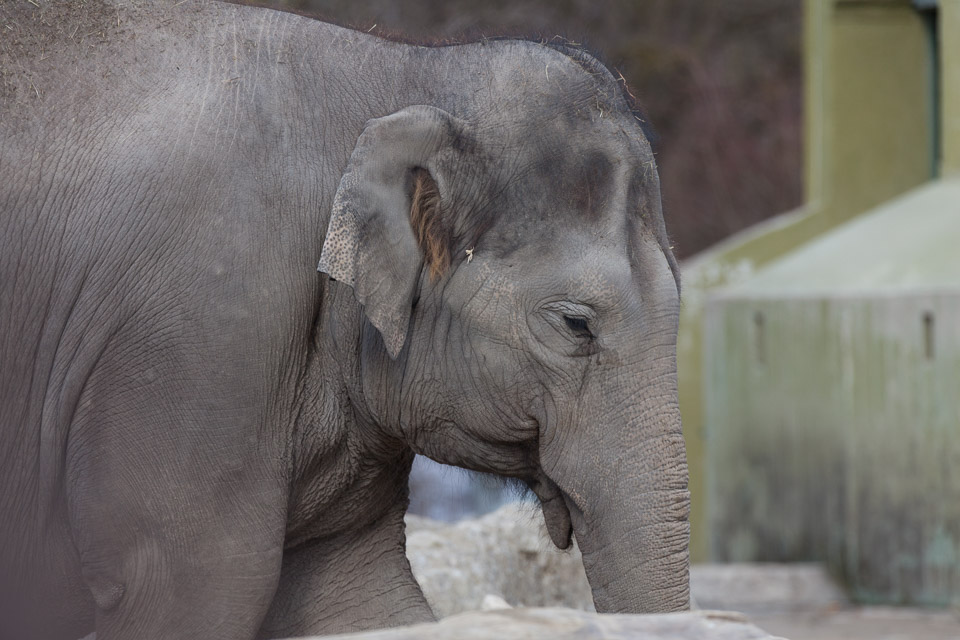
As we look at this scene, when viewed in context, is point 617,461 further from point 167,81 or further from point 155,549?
point 167,81

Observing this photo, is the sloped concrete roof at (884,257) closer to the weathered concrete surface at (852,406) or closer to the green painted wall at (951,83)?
the weathered concrete surface at (852,406)

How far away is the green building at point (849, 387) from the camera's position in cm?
996

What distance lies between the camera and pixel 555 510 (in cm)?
384

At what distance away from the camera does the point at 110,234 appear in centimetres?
362

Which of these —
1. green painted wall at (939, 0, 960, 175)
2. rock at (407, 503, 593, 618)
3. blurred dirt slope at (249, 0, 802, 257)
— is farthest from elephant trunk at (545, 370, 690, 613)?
blurred dirt slope at (249, 0, 802, 257)

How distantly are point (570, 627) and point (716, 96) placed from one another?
63.0 ft

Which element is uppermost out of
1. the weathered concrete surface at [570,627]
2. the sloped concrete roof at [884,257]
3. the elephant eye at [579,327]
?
the sloped concrete roof at [884,257]

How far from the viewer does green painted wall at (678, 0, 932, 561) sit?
13.1m

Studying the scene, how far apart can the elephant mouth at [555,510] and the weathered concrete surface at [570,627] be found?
854mm

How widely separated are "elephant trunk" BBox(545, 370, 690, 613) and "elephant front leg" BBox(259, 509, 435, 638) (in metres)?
0.62

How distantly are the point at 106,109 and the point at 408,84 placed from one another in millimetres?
696

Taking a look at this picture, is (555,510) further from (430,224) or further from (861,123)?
(861,123)

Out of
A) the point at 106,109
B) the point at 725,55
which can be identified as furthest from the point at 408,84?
the point at 725,55

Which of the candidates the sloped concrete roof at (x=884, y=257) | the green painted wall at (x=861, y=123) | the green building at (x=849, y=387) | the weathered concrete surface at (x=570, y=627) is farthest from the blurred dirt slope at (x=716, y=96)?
the weathered concrete surface at (x=570, y=627)
